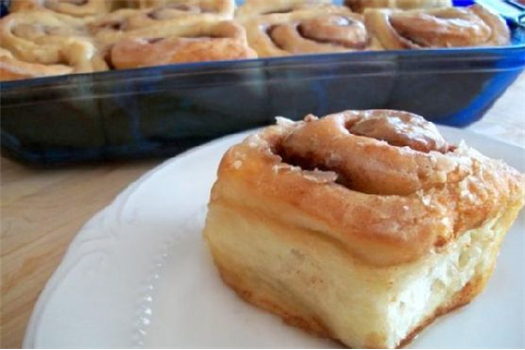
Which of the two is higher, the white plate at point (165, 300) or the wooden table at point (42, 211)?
the white plate at point (165, 300)

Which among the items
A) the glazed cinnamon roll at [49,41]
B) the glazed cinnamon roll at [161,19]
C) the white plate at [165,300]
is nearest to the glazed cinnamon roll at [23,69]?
the glazed cinnamon roll at [49,41]

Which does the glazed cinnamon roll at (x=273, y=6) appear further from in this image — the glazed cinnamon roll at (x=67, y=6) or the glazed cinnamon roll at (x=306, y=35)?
the glazed cinnamon roll at (x=67, y=6)

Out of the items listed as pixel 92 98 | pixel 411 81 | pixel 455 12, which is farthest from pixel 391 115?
pixel 455 12

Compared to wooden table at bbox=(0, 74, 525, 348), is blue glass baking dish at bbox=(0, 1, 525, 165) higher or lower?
higher

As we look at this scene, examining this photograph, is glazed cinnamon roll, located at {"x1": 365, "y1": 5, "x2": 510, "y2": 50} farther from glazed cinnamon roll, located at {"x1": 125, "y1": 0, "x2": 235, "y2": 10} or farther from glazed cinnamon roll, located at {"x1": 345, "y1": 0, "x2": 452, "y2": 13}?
glazed cinnamon roll, located at {"x1": 125, "y1": 0, "x2": 235, "y2": 10}

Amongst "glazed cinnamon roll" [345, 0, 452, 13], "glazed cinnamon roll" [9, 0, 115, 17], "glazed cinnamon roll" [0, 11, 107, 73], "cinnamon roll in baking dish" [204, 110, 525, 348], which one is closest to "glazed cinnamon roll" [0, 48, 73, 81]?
"glazed cinnamon roll" [0, 11, 107, 73]

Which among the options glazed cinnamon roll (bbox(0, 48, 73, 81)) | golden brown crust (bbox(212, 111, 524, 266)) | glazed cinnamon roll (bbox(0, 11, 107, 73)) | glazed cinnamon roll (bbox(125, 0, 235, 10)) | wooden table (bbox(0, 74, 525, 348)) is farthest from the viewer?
glazed cinnamon roll (bbox(125, 0, 235, 10))

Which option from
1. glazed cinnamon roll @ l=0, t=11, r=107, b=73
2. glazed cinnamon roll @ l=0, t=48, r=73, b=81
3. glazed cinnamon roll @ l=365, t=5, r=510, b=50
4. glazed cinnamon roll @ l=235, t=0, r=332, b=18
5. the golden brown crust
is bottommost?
glazed cinnamon roll @ l=0, t=11, r=107, b=73
